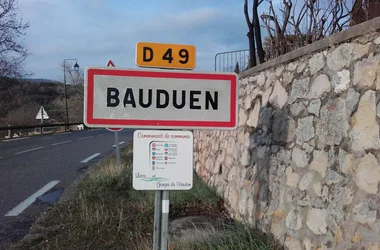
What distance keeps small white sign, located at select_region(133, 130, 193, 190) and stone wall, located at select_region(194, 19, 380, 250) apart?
1.02m

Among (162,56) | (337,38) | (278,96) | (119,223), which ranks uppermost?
(337,38)

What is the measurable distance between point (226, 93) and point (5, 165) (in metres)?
11.0

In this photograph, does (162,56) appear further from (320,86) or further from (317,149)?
(317,149)

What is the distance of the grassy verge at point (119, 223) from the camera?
3785 mm

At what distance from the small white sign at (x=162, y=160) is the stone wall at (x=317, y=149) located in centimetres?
102

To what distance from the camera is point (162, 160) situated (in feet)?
8.45

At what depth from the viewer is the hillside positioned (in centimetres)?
3539

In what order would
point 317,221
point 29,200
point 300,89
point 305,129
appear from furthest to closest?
1. point 29,200
2. point 300,89
3. point 305,129
4. point 317,221

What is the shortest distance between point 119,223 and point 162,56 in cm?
281

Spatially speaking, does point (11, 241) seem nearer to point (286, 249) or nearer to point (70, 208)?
point (70, 208)

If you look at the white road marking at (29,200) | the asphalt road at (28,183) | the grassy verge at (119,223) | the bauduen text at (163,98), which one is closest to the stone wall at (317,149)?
the grassy verge at (119,223)

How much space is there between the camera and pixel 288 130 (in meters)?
3.63

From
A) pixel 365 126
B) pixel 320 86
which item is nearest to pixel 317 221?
pixel 365 126

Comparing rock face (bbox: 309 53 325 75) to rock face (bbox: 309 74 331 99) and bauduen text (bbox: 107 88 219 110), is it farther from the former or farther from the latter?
bauduen text (bbox: 107 88 219 110)
